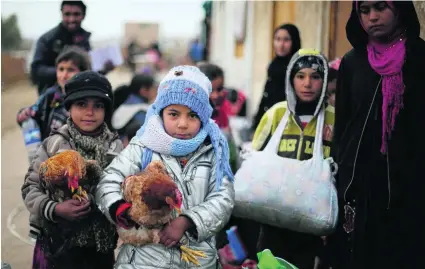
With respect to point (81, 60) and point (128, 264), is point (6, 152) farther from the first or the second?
point (128, 264)

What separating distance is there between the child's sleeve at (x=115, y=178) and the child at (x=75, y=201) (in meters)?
0.14

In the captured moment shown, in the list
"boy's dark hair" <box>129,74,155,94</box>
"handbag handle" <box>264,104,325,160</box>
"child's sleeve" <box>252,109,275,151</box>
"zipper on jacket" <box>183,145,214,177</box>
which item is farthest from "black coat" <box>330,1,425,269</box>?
"boy's dark hair" <box>129,74,155,94</box>

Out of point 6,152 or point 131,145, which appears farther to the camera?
point 6,152

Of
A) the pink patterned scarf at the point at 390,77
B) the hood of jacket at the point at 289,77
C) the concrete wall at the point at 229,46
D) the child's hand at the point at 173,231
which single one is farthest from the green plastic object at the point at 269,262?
the concrete wall at the point at 229,46

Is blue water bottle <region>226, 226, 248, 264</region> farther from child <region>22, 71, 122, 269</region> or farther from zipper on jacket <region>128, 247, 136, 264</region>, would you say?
zipper on jacket <region>128, 247, 136, 264</region>

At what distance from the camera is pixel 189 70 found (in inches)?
105

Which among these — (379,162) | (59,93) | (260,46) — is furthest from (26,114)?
(260,46)

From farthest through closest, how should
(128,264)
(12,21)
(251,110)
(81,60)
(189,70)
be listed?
(251,110) < (12,21) < (81,60) < (189,70) < (128,264)

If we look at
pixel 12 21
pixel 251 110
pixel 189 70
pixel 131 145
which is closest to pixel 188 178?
pixel 131 145

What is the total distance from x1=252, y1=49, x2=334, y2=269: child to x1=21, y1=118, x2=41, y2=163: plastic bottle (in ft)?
5.56

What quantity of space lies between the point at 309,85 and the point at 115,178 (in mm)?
1411

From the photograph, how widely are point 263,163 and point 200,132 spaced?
0.69 m

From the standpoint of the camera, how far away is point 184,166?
2576 millimetres

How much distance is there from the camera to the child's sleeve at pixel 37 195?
2.53 meters
